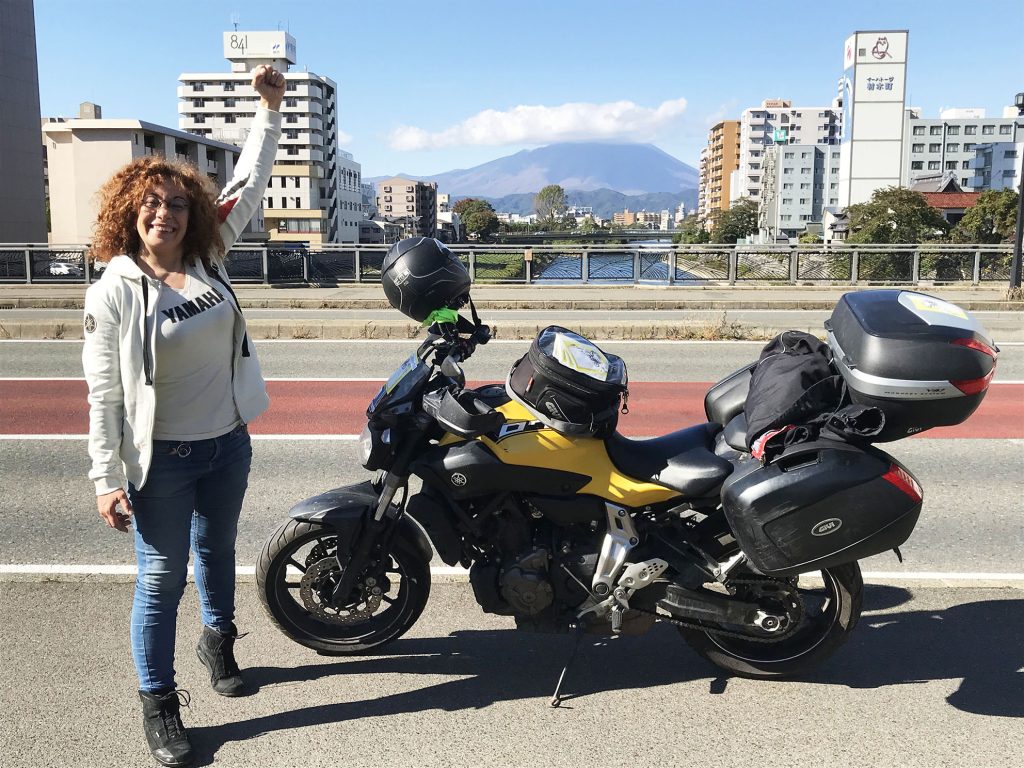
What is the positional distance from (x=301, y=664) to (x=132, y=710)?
73cm

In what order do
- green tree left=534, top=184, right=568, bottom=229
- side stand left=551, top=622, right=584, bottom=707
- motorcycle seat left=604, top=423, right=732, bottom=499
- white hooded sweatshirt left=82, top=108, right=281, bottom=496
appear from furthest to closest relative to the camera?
green tree left=534, top=184, right=568, bottom=229, side stand left=551, top=622, right=584, bottom=707, motorcycle seat left=604, top=423, right=732, bottom=499, white hooded sweatshirt left=82, top=108, right=281, bottom=496

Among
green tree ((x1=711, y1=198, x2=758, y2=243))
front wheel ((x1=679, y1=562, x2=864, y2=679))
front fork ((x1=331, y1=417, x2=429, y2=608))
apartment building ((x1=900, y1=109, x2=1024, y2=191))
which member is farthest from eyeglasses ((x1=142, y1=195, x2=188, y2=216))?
apartment building ((x1=900, y1=109, x2=1024, y2=191))

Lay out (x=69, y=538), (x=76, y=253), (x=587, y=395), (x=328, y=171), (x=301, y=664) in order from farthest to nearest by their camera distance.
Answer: (x=328, y=171)
(x=76, y=253)
(x=69, y=538)
(x=301, y=664)
(x=587, y=395)

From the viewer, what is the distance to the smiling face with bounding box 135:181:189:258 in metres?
3.26

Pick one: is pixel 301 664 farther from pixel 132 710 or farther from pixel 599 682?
pixel 599 682

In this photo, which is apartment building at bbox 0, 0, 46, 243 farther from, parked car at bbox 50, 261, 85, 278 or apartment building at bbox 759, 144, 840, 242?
apartment building at bbox 759, 144, 840, 242

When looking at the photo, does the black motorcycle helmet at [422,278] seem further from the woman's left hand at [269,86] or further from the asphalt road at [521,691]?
the asphalt road at [521,691]

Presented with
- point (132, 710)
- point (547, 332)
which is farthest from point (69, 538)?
point (547, 332)

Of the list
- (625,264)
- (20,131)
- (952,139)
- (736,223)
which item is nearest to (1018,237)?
(625,264)

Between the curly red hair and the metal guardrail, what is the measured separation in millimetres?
24126

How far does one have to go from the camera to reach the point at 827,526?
3.32 m

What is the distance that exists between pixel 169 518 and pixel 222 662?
0.83 metres

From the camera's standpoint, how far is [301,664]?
405cm

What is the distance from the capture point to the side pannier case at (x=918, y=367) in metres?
3.22
